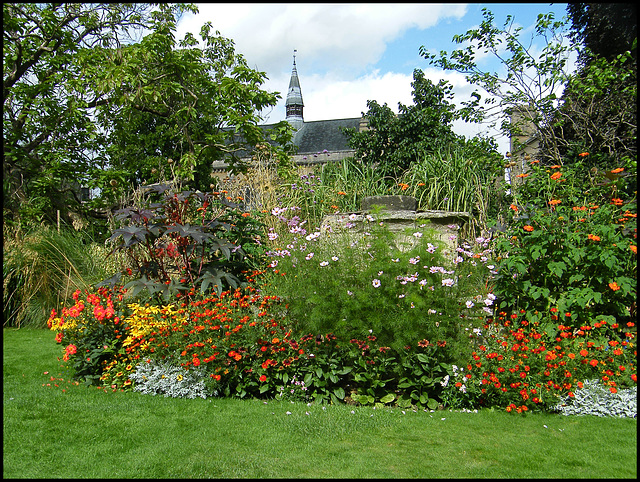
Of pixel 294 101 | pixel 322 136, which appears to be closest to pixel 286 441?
pixel 322 136

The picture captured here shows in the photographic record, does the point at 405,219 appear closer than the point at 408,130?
Yes

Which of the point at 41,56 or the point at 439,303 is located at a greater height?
the point at 41,56

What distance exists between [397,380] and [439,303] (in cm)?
70

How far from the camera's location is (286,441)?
9.20ft

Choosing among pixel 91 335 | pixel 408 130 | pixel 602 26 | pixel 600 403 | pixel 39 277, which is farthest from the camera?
pixel 408 130

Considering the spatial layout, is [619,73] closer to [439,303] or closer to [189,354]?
[439,303]

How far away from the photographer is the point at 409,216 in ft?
15.3

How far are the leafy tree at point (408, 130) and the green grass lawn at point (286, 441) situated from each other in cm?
537

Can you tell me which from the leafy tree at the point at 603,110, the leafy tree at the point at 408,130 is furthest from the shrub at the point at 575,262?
the leafy tree at the point at 408,130

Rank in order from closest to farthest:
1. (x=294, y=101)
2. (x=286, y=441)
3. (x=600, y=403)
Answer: (x=286, y=441) < (x=600, y=403) < (x=294, y=101)

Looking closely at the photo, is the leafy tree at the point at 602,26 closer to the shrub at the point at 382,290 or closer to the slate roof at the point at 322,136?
the shrub at the point at 382,290

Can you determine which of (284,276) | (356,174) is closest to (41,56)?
(356,174)

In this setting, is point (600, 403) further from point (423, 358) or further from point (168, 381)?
point (168, 381)

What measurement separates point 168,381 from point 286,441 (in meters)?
1.29
